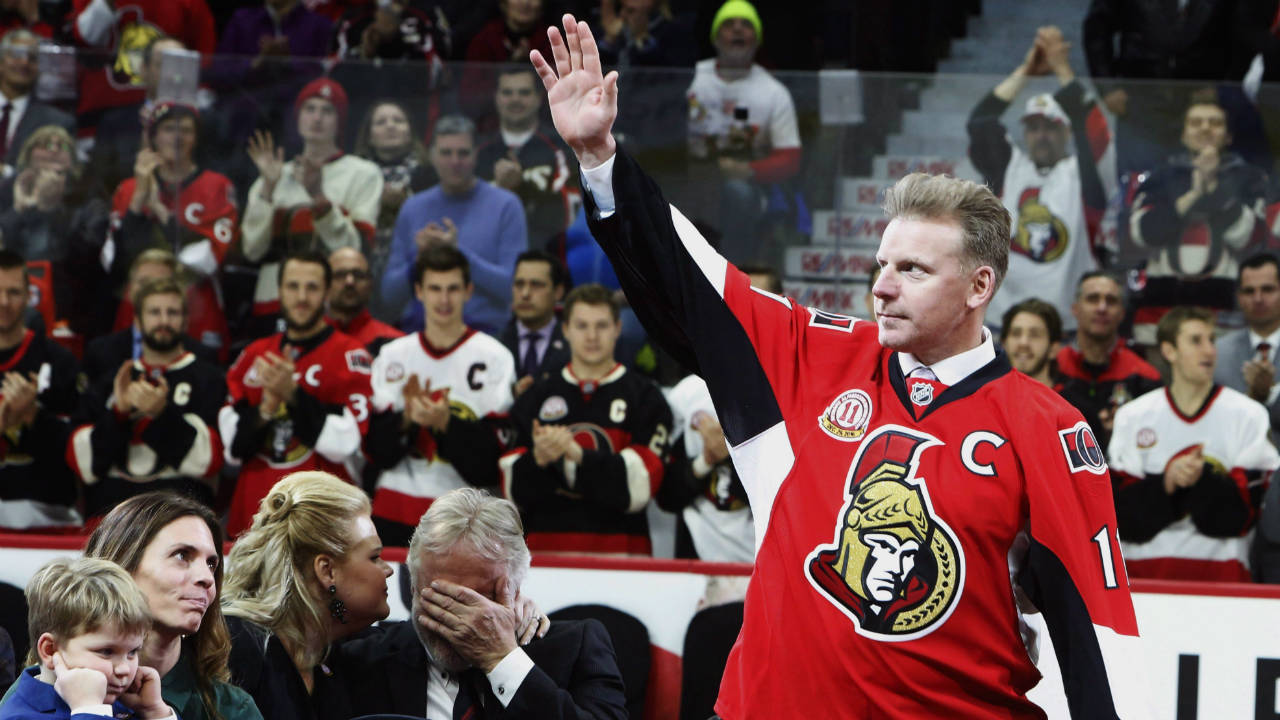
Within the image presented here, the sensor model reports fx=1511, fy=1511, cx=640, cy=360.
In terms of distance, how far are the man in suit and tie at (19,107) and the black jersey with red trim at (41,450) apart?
885 mm

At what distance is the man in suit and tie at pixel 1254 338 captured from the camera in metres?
6.17

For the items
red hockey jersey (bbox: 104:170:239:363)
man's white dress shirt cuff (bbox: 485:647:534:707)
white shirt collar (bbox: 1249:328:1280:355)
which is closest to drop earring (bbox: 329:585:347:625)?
man's white dress shirt cuff (bbox: 485:647:534:707)

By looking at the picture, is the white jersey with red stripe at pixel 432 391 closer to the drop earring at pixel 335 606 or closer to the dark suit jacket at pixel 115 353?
the dark suit jacket at pixel 115 353

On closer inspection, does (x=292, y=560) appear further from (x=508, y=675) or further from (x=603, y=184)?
(x=603, y=184)

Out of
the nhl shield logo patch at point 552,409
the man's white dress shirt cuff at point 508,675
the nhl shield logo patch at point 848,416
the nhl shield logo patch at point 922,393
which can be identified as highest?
the nhl shield logo patch at point 922,393

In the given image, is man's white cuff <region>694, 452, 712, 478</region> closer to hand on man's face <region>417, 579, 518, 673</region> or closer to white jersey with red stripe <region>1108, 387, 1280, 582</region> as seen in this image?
white jersey with red stripe <region>1108, 387, 1280, 582</region>

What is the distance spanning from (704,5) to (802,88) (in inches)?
104

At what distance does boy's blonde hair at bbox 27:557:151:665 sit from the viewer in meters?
2.80

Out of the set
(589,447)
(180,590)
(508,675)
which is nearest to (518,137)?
(589,447)

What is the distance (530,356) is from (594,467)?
717mm

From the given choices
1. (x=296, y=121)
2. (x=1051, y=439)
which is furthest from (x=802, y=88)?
(x=1051, y=439)

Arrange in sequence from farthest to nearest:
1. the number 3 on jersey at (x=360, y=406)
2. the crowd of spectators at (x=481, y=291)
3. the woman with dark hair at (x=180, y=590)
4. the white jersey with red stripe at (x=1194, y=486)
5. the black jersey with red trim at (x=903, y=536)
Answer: the number 3 on jersey at (x=360, y=406)
the crowd of spectators at (x=481, y=291)
the white jersey with red stripe at (x=1194, y=486)
the woman with dark hair at (x=180, y=590)
the black jersey with red trim at (x=903, y=536)

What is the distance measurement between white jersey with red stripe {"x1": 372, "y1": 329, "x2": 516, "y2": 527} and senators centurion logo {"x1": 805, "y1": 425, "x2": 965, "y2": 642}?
3.76 meters

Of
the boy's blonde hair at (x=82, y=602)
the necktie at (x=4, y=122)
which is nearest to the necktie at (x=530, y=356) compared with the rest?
the necktie at (x=4, y=122)
